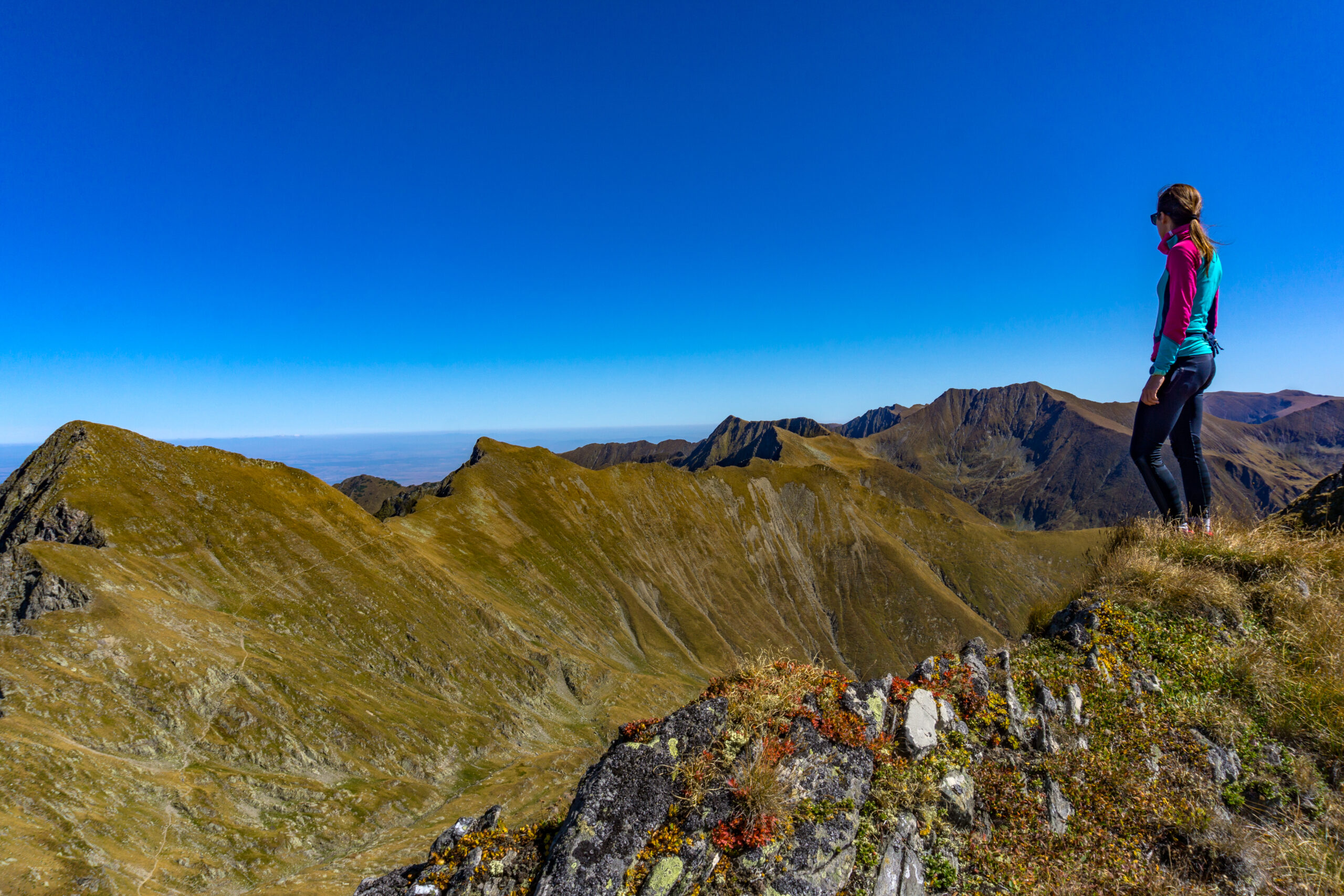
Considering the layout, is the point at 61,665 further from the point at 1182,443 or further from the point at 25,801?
the point at 1182,443

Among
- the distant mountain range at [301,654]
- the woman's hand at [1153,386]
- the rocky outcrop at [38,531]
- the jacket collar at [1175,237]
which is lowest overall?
the distant mountain range at [301,654]

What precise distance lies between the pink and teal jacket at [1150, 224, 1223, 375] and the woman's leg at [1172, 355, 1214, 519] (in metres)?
0.37

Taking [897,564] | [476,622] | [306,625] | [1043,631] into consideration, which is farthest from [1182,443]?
[897,564]

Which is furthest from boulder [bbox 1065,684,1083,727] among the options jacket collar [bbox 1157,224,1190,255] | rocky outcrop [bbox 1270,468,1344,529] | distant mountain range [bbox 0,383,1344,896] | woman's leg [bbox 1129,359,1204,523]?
jacket collar [bbox 1157,224,1190,255]

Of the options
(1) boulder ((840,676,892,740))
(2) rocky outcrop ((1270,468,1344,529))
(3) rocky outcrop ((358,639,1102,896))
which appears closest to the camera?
(3) rocky outcrop ((358,639,1102,896))

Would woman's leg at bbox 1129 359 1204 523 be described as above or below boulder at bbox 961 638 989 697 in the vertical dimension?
above

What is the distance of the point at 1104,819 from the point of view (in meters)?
6.48

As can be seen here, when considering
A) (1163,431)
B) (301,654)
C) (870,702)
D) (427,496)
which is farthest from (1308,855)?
(427,496)

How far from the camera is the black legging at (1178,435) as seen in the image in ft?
28.9

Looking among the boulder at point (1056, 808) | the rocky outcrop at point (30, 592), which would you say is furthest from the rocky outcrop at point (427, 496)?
the boulder at point (1056, 808)

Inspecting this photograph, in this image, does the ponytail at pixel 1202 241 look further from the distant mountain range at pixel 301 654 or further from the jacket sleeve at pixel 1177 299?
the distant mountain range at pixel 301 654

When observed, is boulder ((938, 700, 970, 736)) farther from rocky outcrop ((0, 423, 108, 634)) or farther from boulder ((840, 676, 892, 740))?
rocky outcrop ((0, 423, 108, 634))

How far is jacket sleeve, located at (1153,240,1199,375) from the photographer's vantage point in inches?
328

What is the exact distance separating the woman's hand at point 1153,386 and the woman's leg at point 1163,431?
0.22 ft
